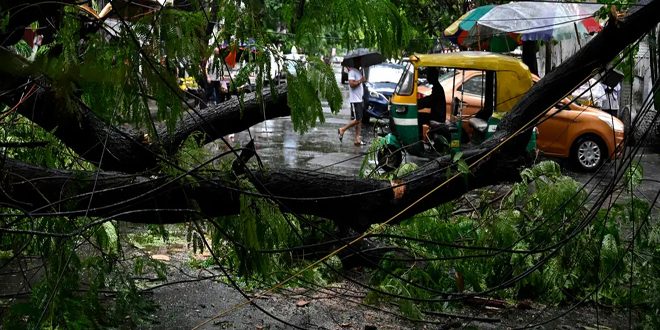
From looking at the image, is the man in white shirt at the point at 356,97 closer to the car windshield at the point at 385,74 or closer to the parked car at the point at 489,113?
the parked car at the point at 489,113

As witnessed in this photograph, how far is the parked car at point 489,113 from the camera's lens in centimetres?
1241

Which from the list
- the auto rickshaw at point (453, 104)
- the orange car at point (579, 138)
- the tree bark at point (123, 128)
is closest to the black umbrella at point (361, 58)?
the auto rickshaw at point (453, 104)

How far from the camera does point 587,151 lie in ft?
46.1

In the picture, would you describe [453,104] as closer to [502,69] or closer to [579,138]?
[502,69]

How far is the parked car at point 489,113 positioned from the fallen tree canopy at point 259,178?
5791 millimetres

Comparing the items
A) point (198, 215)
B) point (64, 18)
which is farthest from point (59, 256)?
point (64, 18)

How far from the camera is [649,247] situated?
6.21 metres

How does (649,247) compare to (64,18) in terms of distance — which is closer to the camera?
(64,18)

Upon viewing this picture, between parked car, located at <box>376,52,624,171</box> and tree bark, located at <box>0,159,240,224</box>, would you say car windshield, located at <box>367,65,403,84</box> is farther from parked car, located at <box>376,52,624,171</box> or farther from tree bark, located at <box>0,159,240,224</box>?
tree bark, located at <box>0,159,240,224</box>

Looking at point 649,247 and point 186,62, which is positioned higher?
point 186,62

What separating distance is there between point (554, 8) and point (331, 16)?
361 inches

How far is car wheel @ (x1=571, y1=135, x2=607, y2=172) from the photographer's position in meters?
14.0

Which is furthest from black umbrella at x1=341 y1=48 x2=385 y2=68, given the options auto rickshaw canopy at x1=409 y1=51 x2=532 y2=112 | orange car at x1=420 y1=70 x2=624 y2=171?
auto rickshaw canopy at x1=409 y1=51 x2=532 y2=112

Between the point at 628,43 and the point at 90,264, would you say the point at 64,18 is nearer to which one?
the point at 90,264
